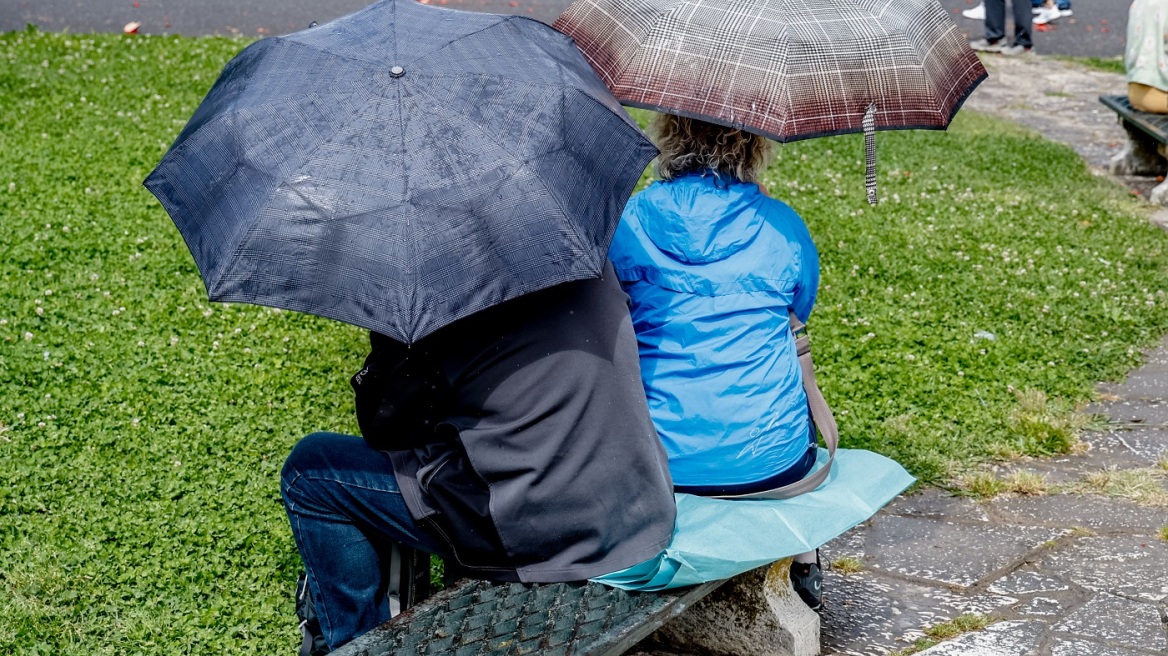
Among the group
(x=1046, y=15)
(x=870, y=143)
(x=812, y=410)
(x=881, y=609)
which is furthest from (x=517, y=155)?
(x=1046, y=15)

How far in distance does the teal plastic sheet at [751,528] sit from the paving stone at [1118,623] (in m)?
0.78

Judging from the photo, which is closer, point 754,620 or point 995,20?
point 754,620

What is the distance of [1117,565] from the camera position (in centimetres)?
415

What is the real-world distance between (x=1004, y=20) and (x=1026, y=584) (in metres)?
9.60

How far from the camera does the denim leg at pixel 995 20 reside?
1227 cm

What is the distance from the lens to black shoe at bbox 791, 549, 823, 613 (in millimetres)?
3699

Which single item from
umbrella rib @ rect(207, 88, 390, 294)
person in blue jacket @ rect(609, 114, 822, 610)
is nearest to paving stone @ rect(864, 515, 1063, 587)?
person in blue jacket @ rect(609, 114, 822, 610)

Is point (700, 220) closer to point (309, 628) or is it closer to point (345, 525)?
point (345, 525)

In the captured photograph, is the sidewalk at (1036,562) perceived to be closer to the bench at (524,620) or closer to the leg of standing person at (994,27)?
the bench at (524,620)

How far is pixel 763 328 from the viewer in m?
3.35

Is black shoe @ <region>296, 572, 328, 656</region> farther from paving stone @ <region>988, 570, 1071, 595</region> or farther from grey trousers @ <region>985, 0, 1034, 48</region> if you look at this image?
grey trousers @ <region>985, 0, 1034, 48</region>

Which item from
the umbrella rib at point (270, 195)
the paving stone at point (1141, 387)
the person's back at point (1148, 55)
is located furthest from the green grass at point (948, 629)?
the person's back at point (1148, 55)

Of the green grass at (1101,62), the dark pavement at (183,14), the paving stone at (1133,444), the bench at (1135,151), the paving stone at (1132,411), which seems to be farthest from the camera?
the green grass at (1101,62)

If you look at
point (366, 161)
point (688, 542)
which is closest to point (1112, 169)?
point (688, 542)
